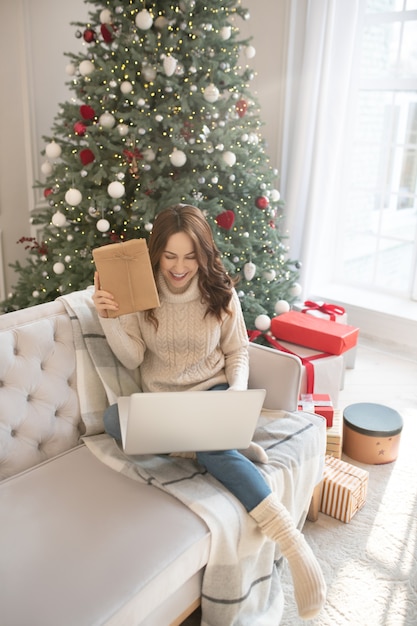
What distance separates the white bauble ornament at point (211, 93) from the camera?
2863 mm

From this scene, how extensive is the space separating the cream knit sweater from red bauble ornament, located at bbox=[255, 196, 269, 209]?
52.4 inches

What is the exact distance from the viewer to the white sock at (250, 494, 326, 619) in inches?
63.9

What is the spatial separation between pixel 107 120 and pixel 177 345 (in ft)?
4.56

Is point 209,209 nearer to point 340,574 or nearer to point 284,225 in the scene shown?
point 284,225

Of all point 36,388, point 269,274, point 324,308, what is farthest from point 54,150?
point 324,308

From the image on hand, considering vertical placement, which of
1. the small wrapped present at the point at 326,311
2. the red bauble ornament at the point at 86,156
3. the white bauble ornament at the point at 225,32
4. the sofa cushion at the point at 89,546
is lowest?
the sofa cushion at the point at 89,546

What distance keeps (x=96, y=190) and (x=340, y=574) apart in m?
2.06

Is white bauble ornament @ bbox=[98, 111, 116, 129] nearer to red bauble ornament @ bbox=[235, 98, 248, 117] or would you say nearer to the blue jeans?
red bauble ornament @ bbox=[235, 98, 248, 117]

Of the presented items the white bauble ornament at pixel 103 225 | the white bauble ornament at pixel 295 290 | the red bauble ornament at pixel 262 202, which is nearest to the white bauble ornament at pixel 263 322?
the white bauble ornament at pixel 295 290

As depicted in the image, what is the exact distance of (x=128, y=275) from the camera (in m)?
1.84

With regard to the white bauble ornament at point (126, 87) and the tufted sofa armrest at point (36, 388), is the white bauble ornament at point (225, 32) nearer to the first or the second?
the white bauble ornament at point (126, 87)

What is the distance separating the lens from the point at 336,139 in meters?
3.91

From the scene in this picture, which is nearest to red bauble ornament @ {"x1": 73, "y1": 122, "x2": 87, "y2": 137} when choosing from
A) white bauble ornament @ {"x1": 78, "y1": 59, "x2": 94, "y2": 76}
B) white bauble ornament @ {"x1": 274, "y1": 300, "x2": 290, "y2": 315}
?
white bauble ornament @ {"x1": 78, "y1": 59, "x2": 94, "y2": 76}

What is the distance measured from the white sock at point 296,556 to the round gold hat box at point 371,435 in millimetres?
1004
